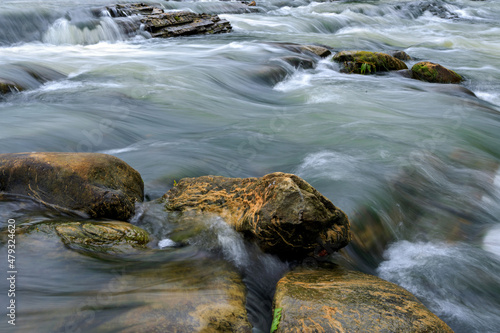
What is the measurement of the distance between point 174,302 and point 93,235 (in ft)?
3.18

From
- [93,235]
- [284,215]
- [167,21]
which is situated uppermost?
[167,21]

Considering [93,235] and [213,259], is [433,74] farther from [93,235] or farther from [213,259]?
[93,235]

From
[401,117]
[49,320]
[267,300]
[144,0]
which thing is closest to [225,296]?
[267,300]

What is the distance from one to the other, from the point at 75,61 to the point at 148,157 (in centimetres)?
552

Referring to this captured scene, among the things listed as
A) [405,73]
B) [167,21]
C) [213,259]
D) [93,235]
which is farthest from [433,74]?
[93,235]

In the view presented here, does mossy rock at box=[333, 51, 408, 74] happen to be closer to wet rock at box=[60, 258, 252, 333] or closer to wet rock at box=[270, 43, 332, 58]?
wet rock at box=[270, 43, 332, 58]

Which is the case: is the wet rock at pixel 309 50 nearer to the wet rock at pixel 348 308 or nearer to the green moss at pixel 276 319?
the wet rock at pixel 348 308

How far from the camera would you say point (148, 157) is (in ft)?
18.6

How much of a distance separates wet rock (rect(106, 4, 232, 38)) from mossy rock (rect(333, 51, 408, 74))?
5.47m

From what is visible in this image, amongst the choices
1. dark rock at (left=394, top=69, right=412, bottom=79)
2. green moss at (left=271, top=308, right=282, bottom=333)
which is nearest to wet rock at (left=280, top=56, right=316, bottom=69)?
dark rock at (left=394, top=69, right=412, bottom=79)

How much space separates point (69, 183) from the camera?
12.2 ft

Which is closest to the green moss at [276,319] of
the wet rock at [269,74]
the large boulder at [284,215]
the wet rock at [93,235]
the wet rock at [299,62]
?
the large boulder at [284,215]

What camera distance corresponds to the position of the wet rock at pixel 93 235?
3148mm

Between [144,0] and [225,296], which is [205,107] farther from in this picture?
[144,0]
